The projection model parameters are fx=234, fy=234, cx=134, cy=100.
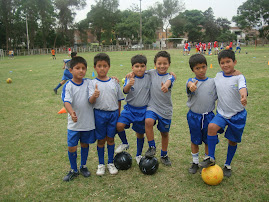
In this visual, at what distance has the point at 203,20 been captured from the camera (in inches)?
2640

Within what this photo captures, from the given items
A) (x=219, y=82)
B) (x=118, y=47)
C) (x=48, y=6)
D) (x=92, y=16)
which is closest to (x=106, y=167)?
(x=219, y=82)

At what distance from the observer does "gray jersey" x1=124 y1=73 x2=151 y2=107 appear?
379cm

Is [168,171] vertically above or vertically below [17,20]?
below

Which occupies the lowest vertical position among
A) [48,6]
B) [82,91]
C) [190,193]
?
[190,193]

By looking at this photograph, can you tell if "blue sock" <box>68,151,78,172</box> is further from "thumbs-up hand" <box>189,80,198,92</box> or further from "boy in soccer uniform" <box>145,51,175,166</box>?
"thumbs-up hand" <box>189,80,198,92</box>

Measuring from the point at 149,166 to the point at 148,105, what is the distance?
38.0 inches

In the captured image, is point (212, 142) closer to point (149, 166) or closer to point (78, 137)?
point (149, 166)

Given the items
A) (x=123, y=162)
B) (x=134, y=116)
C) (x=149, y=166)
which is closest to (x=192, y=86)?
(x=134, y=116)

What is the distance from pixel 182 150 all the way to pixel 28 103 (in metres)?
6.11

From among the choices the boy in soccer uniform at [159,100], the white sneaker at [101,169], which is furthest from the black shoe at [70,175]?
the boy in soccer uniform at [159,100]

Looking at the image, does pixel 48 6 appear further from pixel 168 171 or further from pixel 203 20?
pixel 168 171

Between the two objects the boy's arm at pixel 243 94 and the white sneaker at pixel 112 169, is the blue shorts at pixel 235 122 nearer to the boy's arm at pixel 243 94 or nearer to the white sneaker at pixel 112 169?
the boy's arm at pixel 243 94

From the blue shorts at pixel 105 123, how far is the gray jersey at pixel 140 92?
0.34 metres

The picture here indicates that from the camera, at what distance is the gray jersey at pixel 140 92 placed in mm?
3789
